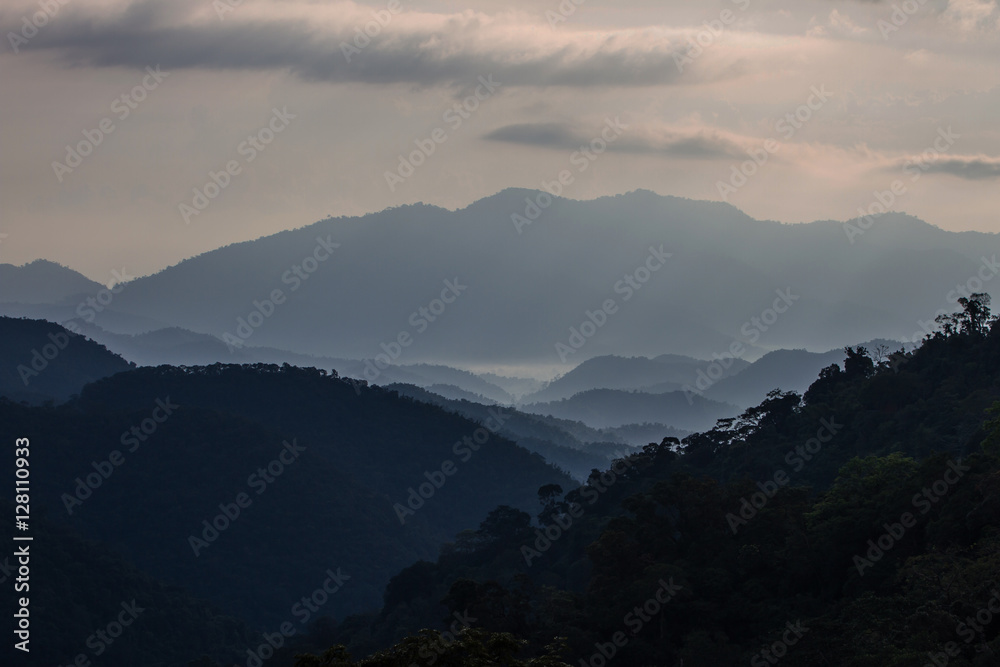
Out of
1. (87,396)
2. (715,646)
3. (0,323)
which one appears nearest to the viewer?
(715,646)

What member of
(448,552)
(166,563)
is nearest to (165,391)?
(166,563)

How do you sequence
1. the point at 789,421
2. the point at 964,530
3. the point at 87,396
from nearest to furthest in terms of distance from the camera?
the point at 964,530 → the point at 789,421 → the point at 87,396

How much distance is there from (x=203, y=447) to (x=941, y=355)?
226 feet

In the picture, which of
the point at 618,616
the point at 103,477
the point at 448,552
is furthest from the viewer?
the point at 103,477

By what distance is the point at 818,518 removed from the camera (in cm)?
3819

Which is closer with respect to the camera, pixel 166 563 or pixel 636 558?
pixel 636 558

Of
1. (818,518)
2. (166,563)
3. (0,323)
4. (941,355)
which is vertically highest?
(0,323)

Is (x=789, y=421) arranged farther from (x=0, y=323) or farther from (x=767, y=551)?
(x=0, y=323)

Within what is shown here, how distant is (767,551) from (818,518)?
225cm

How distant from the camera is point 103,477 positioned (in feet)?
313

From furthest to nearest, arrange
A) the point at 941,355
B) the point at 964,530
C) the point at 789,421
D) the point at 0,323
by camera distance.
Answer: the point at 0,323 < the point at 789,421 < the point at 941,355 < the point at 964,530

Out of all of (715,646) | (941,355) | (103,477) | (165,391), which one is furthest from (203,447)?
(715,646)

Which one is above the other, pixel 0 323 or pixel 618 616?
pixel 0 323

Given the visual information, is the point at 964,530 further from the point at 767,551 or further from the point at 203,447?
the point at 203,447
